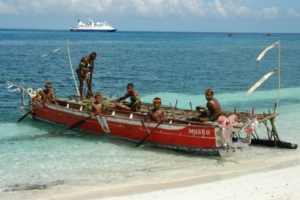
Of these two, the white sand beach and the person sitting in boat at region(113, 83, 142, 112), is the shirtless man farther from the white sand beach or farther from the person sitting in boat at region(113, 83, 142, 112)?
the white sand beach

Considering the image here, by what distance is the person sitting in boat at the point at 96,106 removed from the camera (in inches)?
691

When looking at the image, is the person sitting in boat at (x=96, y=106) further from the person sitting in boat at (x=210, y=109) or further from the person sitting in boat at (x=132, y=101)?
the person sitting in boat at (x=210, y=109)

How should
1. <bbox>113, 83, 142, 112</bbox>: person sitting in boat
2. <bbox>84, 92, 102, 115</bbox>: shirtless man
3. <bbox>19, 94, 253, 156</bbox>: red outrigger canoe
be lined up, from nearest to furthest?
<bbox>19, 94, 253, 156</bbox>: red outrigger canoe < <bbox>113, 83, 142, 112</bbox>: person sitting in boat < <bbox>84, 92, 102, 115</bbox>: shirtless man

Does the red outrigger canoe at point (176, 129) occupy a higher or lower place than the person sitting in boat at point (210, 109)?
lower

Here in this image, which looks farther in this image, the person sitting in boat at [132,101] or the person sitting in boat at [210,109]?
the person sitting in boat at [132,101]

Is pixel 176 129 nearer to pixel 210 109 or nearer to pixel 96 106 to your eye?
pixel 210 109

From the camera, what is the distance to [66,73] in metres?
43.0

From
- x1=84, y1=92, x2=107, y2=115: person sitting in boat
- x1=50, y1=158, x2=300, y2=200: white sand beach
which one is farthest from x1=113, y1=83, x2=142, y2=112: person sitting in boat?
x1=50, y1=158, x2=300, y2=200: white sand beach

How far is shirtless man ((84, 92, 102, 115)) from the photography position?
57.6 ft

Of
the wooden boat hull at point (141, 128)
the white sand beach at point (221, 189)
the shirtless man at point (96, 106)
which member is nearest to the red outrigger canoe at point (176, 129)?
the wooden boat hull at point (141, 128)

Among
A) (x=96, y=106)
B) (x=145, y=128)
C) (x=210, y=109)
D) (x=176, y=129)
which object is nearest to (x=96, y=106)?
(x=96, y=106)

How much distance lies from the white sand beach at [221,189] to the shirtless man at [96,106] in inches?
241

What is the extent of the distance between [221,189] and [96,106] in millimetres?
7926

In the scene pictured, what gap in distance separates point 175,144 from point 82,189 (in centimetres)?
453
